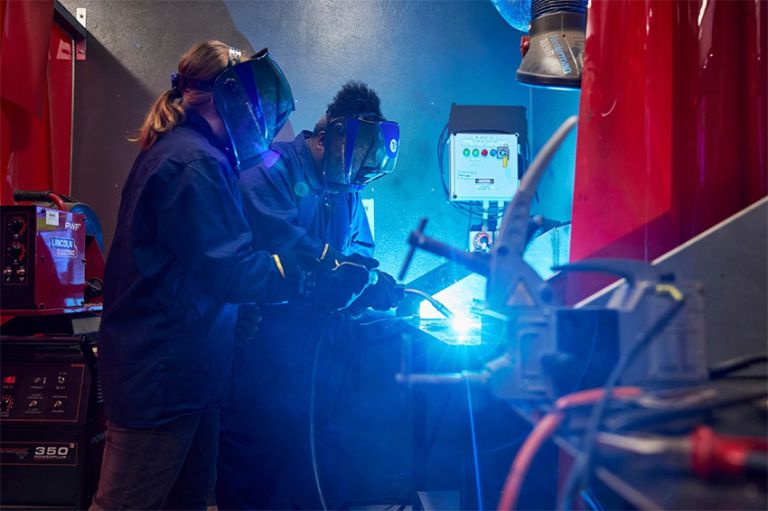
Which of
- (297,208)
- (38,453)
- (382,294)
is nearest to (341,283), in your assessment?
(382,294)

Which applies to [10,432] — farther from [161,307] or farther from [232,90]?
[232,90]

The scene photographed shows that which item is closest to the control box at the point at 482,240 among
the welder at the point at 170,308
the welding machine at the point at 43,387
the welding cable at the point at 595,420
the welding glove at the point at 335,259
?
the welding glove at the point at 335,259

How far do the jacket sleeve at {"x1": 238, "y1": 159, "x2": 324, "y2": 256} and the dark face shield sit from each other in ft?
1.13

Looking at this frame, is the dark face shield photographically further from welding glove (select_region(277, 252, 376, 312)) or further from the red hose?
the red hose

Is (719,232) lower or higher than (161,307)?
higher

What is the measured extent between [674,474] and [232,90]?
1520mm

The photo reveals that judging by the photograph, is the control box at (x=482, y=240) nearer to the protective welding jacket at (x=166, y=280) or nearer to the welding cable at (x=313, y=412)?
the welding cable at (x=313, y=412)

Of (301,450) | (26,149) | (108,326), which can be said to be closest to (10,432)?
(301,450)

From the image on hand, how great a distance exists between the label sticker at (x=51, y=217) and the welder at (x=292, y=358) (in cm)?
93

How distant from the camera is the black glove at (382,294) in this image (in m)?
2.31

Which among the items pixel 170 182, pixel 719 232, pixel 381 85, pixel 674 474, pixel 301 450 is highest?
pixel 381 85

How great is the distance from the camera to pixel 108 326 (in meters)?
1.42

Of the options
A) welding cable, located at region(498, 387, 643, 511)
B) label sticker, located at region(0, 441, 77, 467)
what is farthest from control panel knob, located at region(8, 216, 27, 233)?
welding cable, located at region(498, 387, 643, 511)

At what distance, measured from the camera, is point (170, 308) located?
1.42 metres
